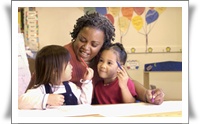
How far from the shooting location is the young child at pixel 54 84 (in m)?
0.91

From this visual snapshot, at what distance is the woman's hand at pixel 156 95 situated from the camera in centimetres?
95

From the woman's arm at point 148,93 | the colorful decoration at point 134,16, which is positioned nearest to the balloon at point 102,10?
the colorful decoration at point 134,16

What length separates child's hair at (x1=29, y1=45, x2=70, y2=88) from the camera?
3.02 ft

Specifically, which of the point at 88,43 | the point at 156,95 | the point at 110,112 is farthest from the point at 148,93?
the point at 88,43

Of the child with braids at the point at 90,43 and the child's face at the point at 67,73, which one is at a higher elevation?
the child with braids at the point at 90,43

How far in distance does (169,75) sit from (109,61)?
0.60 ft

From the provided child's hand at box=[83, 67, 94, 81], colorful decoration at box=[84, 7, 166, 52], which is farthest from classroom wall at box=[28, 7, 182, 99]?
child's hand at box=[83, 67, 94, 81]

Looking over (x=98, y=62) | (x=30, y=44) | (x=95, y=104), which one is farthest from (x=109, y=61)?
(x=30, y=44)

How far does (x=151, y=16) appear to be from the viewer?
3.11ft

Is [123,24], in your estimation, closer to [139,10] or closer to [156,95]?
[139,10]

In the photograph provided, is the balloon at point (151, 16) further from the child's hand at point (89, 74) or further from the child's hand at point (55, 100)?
the child's hand at point (55, 100)

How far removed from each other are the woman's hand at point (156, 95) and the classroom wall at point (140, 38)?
0.05 feet

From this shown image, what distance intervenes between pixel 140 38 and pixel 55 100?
31 centimetres

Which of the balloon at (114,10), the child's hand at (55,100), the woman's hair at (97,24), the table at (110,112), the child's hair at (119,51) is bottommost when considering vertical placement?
the table at (110,112)
